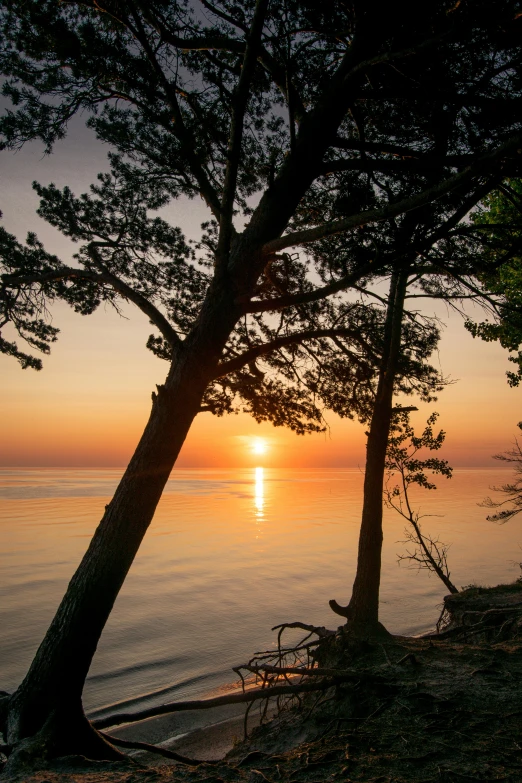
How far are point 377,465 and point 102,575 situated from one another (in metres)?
4.94

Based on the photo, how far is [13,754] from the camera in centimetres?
341

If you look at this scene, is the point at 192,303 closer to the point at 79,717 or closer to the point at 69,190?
the point at 69,190

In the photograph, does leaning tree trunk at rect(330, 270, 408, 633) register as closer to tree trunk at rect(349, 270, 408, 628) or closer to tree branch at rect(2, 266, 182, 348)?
tree trunk at rect(349, 270, 408, 628)

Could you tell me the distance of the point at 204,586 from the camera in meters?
15.4

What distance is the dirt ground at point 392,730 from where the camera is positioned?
285 cm

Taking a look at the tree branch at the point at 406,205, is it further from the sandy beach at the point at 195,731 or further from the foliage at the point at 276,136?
the sandy beach at the point at 195,731

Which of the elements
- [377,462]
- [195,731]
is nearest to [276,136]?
[377,462]

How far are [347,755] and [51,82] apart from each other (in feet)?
22.7

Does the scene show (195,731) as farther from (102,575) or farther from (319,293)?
(319,293)

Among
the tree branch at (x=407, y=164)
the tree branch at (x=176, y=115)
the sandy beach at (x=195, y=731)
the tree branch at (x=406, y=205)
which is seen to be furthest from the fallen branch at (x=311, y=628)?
the tree branch at (x=407, y=164)

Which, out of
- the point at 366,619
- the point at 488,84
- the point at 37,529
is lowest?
the point at 37,529

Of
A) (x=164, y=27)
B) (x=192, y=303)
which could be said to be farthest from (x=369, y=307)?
(x=164, y=27)

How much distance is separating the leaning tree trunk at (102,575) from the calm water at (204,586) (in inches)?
183

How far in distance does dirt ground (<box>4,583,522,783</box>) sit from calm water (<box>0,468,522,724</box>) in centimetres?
391
